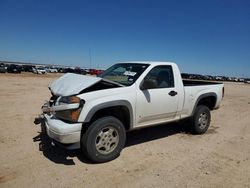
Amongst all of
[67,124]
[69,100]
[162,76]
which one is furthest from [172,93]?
[67,124]

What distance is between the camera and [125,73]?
17.2 feet

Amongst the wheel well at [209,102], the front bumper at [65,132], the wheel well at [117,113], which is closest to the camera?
the front bumper at [65,132]

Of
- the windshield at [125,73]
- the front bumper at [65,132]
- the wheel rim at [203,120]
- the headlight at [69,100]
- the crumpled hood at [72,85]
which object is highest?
the windshield at [125,73]

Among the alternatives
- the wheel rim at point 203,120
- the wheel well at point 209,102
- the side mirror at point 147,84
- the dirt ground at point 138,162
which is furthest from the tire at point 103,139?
the wheel well at point 209,102

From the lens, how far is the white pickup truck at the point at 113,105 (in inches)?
154

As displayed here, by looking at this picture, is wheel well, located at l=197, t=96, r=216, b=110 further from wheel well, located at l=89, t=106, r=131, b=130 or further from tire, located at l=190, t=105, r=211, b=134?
wheel well, located at l=89, t=106, r=131, b=130

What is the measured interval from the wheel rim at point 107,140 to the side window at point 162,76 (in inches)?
56.3

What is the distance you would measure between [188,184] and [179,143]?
1983mm

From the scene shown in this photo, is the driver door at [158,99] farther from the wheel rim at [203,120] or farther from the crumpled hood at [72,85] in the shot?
the wheel rim at [203,120]

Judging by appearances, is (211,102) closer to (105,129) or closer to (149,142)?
(149,142)

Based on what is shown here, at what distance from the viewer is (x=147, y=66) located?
16.7 ft

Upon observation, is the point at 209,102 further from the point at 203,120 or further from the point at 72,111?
the point at 72,111

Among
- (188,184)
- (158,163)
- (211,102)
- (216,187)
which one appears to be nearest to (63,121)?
(158,163)

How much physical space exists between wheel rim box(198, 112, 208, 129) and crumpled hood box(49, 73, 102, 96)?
10.8 feet
